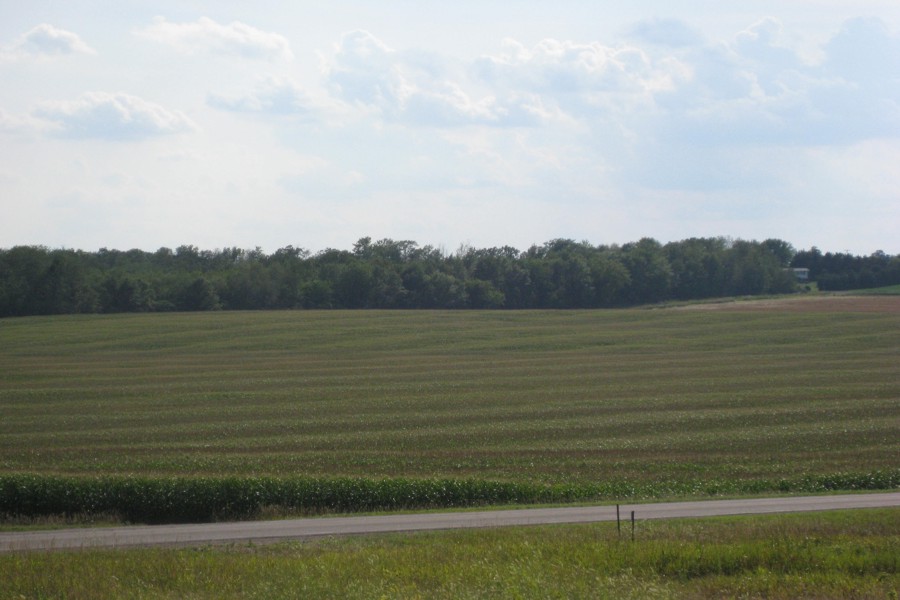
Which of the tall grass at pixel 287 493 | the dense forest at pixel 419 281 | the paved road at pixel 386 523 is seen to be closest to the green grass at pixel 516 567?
the paved road at pixel 386 523

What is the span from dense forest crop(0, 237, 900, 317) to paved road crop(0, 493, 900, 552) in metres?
88.9

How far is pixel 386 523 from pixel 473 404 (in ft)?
73.1

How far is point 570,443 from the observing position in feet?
110

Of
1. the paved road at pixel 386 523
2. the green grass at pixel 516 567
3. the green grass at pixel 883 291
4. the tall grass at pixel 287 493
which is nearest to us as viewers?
the green grass at pixel 516 567

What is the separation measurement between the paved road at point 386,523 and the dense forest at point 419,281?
88.9 metres

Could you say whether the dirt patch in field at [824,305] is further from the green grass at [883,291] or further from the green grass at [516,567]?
the green grass at [516,567]

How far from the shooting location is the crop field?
29125mm

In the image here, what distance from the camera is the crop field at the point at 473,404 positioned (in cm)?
2912

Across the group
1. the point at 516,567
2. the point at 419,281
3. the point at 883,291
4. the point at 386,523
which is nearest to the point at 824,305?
the point at 883,291

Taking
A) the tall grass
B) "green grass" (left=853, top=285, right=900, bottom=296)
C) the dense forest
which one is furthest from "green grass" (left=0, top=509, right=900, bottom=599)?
"green grass" (left=853, top=285, right=900, bottom=296)

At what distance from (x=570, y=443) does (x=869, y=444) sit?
33.3 ft

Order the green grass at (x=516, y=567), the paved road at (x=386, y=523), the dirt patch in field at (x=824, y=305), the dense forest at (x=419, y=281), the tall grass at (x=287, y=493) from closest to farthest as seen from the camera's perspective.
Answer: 1. the green grass at (x=516, y=567)
2. the paved road at (x=386, y=523)
3. the tall grass at (x=287, y=493)
4. the dirt patch in field at (x=824, y=305)
5. the dense forest at (x=419, y=281)

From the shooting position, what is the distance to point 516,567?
1489 centimetres

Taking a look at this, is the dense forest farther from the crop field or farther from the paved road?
the paved road
